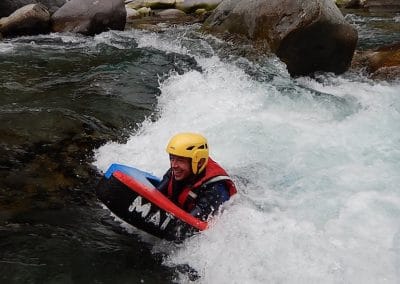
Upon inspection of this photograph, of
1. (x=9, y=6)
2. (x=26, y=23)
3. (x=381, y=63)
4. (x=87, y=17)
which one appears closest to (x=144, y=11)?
(x=9, y=6)

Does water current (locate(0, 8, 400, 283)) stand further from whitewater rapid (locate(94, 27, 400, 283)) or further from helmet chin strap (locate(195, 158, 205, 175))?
helmet chin strap (locate(195, 158, 205, 175))

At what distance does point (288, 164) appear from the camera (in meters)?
5.86

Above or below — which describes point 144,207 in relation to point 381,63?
above

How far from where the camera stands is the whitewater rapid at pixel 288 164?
402 cm

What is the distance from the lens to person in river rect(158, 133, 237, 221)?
13.7 feet

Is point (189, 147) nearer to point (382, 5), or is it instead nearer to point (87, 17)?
point (87, 17)

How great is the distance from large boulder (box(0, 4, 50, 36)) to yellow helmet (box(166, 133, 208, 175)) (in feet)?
32.1

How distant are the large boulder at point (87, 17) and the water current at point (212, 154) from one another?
201cm

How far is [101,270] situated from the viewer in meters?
3.80

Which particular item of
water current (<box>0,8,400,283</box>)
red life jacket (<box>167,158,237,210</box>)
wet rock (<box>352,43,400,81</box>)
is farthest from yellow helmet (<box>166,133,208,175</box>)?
wet rock (<box>352,43,400,81</box>)

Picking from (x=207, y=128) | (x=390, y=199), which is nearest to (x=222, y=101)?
(x=207, y=128)

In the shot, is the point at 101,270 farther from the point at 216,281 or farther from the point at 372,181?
the point at 372,181

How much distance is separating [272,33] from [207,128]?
2956 mm

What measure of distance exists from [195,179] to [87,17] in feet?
30.8
